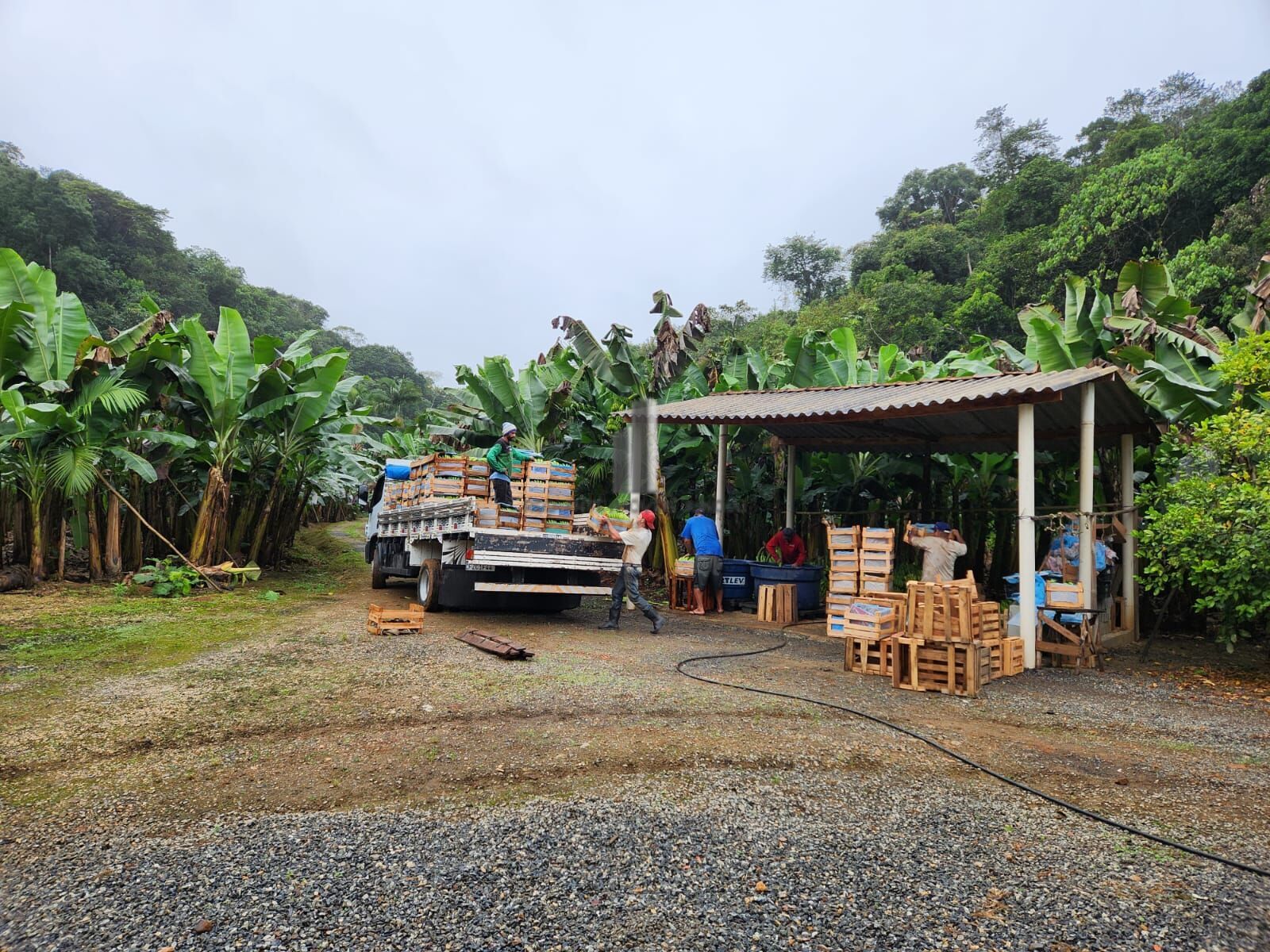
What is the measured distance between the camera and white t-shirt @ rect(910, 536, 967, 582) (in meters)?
9.59

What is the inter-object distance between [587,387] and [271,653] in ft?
31.1

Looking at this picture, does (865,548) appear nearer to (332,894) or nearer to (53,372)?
(332,894)

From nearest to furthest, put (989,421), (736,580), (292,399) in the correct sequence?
(989,421) → (292,399) → (736,580)

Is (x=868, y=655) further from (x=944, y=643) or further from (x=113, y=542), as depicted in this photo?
(x=113, y=542)

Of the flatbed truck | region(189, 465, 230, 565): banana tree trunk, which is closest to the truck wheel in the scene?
the flatbed truck

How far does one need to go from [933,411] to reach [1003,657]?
2.96 metres

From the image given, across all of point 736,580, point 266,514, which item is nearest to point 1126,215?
point 736,580

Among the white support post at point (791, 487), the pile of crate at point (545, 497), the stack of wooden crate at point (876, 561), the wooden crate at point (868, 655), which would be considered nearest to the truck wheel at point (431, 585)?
the pile of crate at point (545, 497)

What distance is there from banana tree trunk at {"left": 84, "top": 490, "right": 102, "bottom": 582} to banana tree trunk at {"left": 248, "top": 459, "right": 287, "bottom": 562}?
7.92 ft

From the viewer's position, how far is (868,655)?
796 cm

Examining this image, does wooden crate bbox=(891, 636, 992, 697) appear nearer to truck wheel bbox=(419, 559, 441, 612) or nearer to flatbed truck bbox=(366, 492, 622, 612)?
flatbed truck bbox=(366, 492, 622, 612)

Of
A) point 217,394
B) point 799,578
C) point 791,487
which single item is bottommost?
point 799,578

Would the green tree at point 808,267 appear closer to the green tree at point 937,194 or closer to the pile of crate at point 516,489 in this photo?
the green tree at point 937,194

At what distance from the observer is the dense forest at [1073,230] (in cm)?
2600
